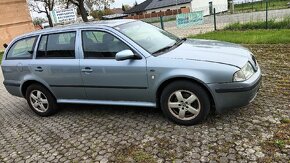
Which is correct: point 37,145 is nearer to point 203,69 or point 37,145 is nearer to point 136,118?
point 136,118

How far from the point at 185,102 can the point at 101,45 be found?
1.68 meters

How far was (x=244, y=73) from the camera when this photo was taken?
4.25 metres

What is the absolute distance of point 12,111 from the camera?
6824mm

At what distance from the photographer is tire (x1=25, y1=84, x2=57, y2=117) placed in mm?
5758

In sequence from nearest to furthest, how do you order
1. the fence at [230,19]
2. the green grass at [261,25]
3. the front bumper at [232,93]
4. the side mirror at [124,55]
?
the front bumper at [232,93] < the side mirror at [124,55] < the green grass at [261,25] < the fence at [230,19]

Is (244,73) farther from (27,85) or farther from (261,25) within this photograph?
(261,25)

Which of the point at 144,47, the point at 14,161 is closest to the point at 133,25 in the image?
the point at 144,47

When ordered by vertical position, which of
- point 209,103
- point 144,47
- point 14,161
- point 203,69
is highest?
point 144,47

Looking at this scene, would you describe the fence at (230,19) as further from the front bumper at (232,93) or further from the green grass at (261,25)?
the front bumper at (232,93)

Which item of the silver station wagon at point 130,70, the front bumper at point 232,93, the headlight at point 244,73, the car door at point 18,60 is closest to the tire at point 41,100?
the silver station wagon at point 130,70

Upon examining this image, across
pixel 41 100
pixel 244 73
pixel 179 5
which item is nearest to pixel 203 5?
pixel 179 5

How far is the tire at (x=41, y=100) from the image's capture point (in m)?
5.76

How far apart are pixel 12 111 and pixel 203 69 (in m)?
4.64

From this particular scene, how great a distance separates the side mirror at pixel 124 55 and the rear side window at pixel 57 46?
42.0 inches
